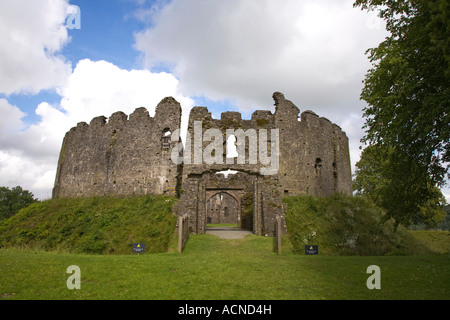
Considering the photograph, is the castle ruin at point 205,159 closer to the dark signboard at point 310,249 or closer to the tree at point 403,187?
the dark signboard at point 310,249

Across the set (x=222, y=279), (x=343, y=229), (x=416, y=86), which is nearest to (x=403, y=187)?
(x=416, y=86)

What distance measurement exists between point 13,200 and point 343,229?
58.8 m

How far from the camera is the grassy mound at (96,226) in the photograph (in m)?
16.7

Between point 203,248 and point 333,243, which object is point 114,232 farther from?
point 333,243

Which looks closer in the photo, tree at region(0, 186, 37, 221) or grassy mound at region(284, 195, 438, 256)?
grassy mound at region(284, 195, 438, 256)

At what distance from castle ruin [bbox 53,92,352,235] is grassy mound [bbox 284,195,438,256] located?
204cm

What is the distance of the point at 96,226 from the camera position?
62.3 ft

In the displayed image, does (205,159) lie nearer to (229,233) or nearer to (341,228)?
(229,233)

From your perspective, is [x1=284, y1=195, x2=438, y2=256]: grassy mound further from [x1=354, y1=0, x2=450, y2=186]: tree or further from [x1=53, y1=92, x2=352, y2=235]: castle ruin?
[x1=354, y1=0, x2=450, y2=186]: tree

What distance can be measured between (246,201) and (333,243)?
36.2 ft

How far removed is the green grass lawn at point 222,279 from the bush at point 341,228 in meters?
5.52

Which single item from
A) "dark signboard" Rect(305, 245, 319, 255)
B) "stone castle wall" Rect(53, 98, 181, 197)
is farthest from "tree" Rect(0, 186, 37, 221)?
"dark signboard" Rect(305, 245, 319, 255)

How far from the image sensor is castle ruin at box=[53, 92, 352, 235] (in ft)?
62.4
